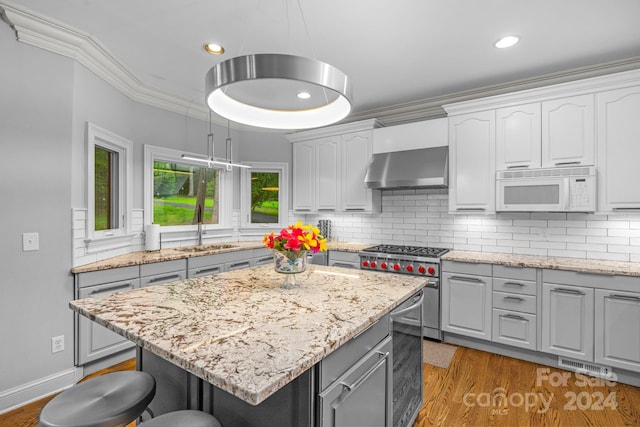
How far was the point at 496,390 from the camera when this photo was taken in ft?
8.22

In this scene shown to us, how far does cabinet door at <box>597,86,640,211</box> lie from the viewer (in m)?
2.70

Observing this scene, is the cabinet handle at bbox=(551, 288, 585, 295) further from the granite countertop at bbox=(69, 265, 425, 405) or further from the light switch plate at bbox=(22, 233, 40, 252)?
the light switch plate at bbox=(22, 233, 40, 252)

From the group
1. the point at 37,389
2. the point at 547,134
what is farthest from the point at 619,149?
the point at 37,389

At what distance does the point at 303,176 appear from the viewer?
15.6 ft

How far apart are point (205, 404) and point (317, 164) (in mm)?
3618

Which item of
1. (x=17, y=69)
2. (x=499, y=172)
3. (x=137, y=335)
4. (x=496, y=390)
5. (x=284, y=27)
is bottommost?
(x=496, y=390)

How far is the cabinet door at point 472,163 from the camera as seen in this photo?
131 inches

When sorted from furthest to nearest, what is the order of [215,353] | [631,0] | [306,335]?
[631,0] < [306,335] < [215,353]

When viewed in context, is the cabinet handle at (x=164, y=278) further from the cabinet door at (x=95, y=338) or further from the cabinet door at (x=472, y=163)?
the cabinet door at (x=472, y=163)

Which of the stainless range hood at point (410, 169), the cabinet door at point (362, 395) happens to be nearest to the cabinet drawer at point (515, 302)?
the stainless range hood at point (410, 169)

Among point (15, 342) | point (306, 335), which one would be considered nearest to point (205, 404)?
point (306, 335)

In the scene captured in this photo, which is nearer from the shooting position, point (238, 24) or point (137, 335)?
point (137, 335)

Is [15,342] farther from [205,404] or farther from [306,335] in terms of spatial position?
[306,335]

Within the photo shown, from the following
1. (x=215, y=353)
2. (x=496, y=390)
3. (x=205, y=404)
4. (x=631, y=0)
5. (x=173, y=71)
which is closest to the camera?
(x=215, y=353)
